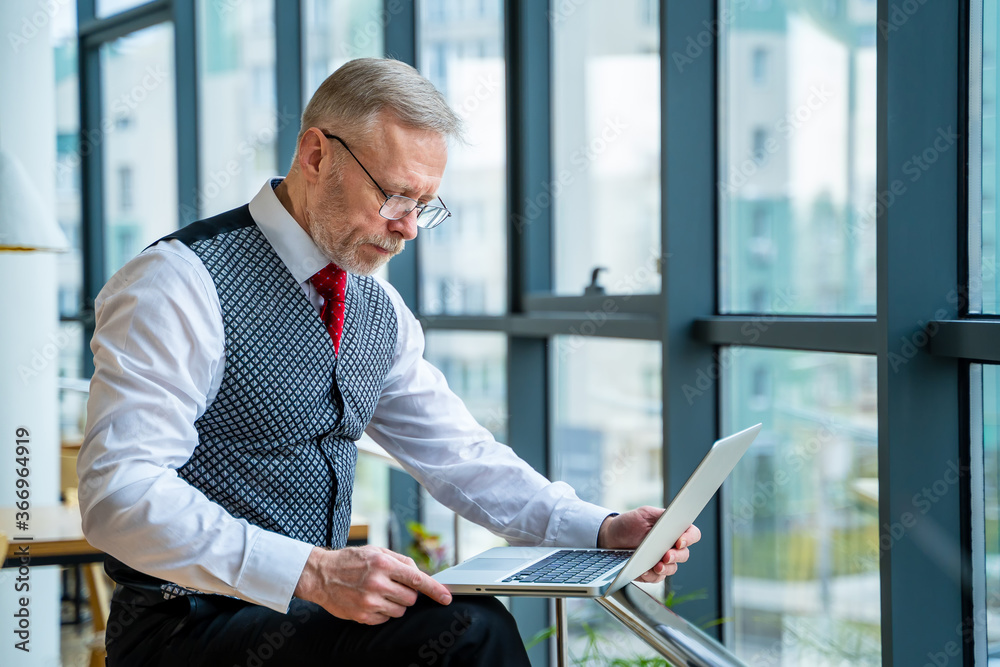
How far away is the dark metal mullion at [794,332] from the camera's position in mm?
1642

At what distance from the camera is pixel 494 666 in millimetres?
1142

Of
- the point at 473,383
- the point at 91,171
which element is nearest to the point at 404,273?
the point at 473,383

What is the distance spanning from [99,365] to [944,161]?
4.38 feet

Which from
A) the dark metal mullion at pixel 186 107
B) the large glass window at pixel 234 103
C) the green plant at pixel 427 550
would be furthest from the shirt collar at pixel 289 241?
the dark metal mullion at pixel 186 107

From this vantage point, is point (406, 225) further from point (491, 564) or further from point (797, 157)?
point (797, 157)

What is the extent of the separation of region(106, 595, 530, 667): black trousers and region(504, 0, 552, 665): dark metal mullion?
179 centimetres

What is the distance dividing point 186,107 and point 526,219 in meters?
2.79

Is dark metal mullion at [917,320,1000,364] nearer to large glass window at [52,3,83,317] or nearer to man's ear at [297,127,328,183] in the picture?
man's ear at [297,127,328,183]

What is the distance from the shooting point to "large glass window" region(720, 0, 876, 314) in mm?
1830

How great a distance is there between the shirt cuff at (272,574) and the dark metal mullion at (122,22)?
15.0 ft

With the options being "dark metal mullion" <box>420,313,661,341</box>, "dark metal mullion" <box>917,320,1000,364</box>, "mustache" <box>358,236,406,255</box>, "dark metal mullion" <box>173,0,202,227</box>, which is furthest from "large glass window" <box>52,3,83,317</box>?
"dark metal mullion" <box>917,320,1000,364</box>

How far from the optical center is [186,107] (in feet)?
16.5

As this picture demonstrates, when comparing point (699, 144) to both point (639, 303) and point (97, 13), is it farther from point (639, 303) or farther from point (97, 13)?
point (97, 13)

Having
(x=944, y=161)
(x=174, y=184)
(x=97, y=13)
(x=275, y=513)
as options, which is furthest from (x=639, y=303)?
(x=97, y=13)
